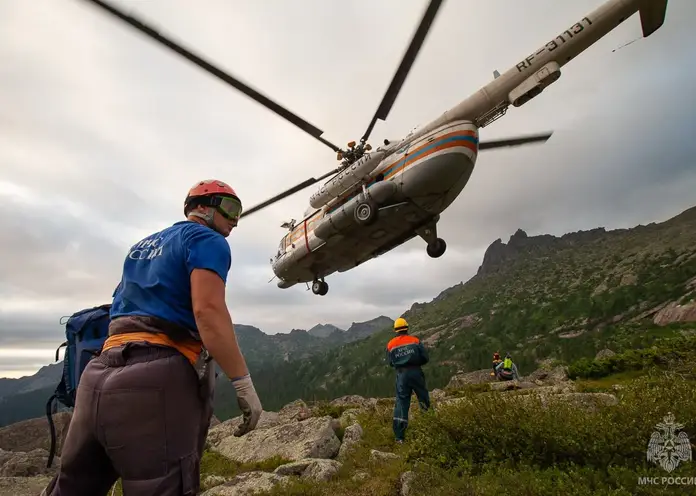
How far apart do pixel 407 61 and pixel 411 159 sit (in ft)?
10.1

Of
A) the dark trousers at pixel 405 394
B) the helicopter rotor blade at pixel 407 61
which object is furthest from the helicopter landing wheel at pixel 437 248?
the dark trousers at pixel 405 394

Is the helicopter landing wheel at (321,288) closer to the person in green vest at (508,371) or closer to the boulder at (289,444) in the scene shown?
the boulder at (289,444)

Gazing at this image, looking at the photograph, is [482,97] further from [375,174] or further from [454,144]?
[375,174]

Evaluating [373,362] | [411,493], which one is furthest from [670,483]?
[373,362]

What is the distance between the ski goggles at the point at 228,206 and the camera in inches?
115

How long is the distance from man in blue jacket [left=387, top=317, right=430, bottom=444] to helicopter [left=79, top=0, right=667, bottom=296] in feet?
16.2

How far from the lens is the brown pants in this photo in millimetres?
1995

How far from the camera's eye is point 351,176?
12.4m

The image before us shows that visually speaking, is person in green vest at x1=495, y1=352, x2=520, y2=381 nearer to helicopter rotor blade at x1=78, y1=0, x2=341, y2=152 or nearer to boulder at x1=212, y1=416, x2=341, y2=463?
boulder at x1=212, y1=416, x2=341, y2=463

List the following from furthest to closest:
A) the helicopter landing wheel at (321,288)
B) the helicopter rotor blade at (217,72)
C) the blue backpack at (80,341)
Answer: the helicopter landing wheel at (321,288) → the helicopter rotor blade at (217,72) → the blue backpack at (80,341)

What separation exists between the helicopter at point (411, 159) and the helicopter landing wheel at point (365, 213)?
0.10ft

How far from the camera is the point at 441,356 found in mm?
104188

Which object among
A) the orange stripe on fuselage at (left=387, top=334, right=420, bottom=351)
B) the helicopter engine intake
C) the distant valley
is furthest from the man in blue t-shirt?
the distant valley

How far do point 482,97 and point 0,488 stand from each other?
1505 cm
